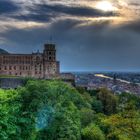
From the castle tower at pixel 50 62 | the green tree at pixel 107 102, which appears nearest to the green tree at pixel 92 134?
the green tree at pixel 107 102

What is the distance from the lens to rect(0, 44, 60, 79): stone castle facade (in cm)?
11144

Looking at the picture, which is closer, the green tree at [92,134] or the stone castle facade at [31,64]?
the green tree at [92,134]

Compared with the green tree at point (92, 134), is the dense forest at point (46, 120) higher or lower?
higher

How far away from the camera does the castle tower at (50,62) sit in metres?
113

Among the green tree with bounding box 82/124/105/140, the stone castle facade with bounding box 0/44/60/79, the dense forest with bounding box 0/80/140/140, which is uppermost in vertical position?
the stone castle facade with bounding box 0/44/60/79

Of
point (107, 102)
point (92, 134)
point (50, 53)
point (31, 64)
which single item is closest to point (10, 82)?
point (31, 64)

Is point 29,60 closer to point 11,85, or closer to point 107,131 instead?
point 11,85

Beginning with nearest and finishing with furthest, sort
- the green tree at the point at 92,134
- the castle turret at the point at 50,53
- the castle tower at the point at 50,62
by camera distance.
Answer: the green tree at the point at 92,134
the castle tower at the point at 50,62
the castle turret at the point at 50,53

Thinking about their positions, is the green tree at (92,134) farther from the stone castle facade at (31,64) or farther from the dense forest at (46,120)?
the stone castle facade at (31,64)

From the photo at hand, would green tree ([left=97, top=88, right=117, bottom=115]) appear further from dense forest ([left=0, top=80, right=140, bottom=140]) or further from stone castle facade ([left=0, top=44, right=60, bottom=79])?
dense forest ([left=0, top=80, right=140, bottom=140])

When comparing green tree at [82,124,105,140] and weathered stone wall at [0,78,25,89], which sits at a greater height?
weathered stone wall at [0,78,25,89]

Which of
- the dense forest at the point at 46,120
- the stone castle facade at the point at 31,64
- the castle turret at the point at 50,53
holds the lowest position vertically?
the dense forest at the point at 46,120

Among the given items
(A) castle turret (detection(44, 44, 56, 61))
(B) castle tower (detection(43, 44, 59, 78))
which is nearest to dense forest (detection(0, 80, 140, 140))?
(B) castle tower (detection(43, 44, 59, 78))

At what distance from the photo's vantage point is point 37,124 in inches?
1914
